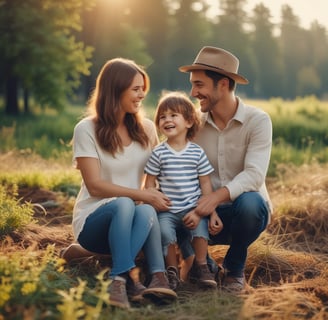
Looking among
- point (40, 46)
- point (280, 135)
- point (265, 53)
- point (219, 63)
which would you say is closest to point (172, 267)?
point (219, 63)

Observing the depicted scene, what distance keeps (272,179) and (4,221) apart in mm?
5268

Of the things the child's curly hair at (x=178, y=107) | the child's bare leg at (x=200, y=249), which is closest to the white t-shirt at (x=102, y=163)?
the child's curly hair at (x=178, y=107)

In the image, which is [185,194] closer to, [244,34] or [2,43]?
[2,43]

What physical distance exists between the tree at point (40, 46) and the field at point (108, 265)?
25.3 feet

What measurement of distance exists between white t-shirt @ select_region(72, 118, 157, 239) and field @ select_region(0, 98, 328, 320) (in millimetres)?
352

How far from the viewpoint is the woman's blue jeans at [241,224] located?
3951 millimetres

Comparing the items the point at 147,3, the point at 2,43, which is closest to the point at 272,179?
the point at 2,43

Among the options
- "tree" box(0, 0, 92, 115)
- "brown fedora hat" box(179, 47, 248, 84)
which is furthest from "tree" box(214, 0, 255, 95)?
"brown fedora hat" box(179, 47, 248, 84)

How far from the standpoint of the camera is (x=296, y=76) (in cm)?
6381

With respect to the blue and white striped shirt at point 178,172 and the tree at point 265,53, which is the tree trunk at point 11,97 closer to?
the blue and white striped shirt at point 178,172

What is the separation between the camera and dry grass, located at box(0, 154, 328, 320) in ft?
11.5

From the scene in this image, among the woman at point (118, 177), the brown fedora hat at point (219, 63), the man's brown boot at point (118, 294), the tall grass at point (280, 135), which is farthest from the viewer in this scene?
the tall grass at point (280, 135)

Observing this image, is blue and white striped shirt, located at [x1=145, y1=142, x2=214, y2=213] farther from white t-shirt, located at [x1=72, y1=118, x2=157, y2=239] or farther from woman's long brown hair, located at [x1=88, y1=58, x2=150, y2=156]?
woman's long brown hair, located at [x1=88, y1=58, x2=150, y2=156]

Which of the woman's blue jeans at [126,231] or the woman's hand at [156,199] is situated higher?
the woman's hand at [156,199]
